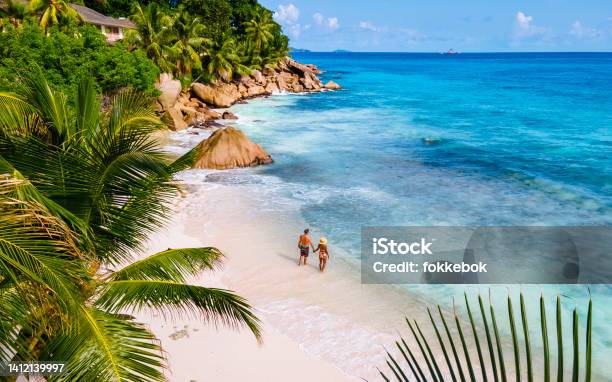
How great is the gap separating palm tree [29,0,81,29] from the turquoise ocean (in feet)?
42.2

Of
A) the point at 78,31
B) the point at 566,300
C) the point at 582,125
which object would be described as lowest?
the point at 566,300

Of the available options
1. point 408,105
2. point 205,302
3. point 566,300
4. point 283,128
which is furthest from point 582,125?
point 205,302

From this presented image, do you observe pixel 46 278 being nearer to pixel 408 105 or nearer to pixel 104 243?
pixel 104 243

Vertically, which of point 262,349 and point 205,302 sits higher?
point 205,302

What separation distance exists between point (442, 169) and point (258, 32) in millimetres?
41311

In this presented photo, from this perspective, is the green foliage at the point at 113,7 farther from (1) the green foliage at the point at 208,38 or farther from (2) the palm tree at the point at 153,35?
(2) the palm tree at the point at 153,35

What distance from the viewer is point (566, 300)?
11.2m

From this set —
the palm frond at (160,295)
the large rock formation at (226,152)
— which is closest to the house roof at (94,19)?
the large rock formation at (226,152)

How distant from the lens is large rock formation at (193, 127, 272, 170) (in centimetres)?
2127

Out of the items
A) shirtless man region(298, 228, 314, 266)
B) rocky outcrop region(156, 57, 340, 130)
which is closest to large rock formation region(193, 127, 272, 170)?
rocky outcrop region(156, 57, 340, 130)

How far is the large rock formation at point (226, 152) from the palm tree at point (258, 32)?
3722cm

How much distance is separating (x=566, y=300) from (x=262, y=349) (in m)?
7.56

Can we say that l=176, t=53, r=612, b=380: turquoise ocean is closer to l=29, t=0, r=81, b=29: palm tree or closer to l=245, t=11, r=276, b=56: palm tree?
l=29, t=0, r=81, b=29: palm tree

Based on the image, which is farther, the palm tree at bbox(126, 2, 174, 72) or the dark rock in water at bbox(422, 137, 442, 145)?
the palm tree at bbox(126, 2, 174, 72)
